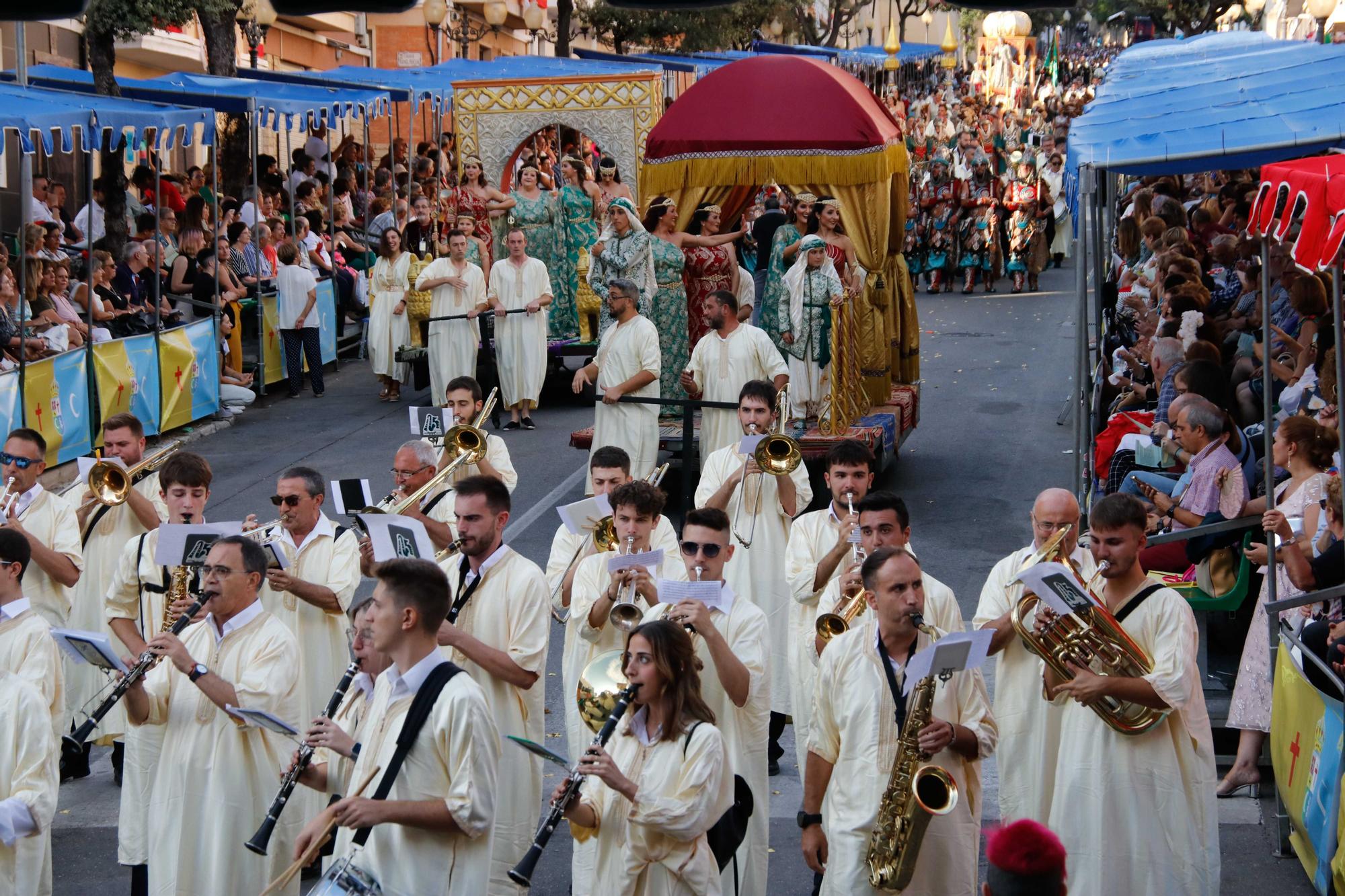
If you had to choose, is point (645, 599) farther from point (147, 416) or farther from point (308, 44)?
point (308, 44)

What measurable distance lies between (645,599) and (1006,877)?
3076 mm

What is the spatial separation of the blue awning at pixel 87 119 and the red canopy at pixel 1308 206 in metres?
9.47

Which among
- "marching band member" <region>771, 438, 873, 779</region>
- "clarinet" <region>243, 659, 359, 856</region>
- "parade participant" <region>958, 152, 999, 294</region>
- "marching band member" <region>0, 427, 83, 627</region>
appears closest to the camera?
"clarinet" <region>243, 659, 359, 856</region>

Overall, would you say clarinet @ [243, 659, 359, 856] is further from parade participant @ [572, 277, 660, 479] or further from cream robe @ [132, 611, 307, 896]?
parade participant @ [572, 277, 660, 479]

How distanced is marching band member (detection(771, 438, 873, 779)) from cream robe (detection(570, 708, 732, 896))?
1867mm

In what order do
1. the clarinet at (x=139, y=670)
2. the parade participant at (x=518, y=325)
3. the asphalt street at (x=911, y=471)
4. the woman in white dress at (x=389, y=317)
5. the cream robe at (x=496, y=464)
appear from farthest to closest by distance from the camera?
the woman in white dress at (x=389, y=317) → the parade participant at (x=518, y=325) → the cream robe at (x=496, y=464) → the asphalt street at (x=911, y=471) → the clarinet at (x=139, y=670)

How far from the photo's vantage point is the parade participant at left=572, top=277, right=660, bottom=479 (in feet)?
38.5

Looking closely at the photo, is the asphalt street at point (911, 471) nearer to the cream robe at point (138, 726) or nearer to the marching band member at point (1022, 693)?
the cream robe at point (138, 726)

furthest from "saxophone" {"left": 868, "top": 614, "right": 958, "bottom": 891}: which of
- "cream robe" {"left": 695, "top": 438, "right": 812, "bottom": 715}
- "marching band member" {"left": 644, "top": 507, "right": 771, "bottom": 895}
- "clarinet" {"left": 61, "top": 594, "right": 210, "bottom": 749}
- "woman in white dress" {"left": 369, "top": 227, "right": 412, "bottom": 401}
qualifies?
"woman in white dress" {"left": 369, "top": 227, "right": 412, "bottom": 401}

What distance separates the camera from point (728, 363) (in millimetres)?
11453

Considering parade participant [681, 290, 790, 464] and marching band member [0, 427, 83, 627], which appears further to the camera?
parade participant [681, 290, 790, 464]

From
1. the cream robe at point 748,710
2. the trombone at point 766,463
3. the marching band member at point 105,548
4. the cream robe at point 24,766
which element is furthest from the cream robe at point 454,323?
the cream robe at point 24,766

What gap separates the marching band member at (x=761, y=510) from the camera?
8.60 metres

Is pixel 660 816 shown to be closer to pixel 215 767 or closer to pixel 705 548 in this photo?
pixel 705 548
